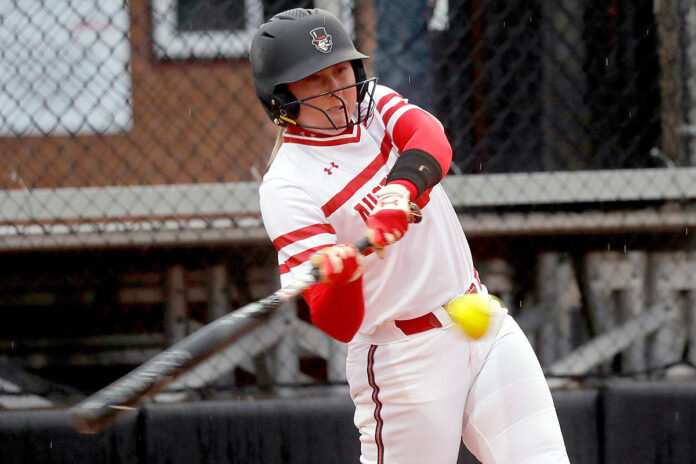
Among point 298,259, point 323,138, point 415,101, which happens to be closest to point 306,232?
point 298,259

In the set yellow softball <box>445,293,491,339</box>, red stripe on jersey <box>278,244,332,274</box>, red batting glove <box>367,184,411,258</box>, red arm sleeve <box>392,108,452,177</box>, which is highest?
red arm sleeve <box>392,108,452,177</box>

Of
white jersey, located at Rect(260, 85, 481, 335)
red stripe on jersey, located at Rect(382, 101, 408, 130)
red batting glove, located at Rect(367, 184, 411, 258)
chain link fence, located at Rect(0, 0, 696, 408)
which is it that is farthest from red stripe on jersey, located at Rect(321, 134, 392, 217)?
chain link fence, located at Rect(0, 0, 696, 408)

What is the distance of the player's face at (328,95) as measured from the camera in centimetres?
216

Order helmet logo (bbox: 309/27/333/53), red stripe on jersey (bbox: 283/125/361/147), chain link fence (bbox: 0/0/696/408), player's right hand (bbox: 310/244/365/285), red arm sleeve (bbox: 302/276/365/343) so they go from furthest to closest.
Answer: chain link fence (bbox: 0/0/696/408) → red stripe on jersey (bbox: 283/125/361/147) → helmet logo (bbox: 309/27/333/53) → red arm sleeve (bbox: 302/276/365/343) → player's right hand (bbox: 310/244/365/285)

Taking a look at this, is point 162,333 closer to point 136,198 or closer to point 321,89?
point 136,198

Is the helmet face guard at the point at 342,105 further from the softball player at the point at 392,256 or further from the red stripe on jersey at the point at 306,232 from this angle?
the red stripe on jersey at the point at 306,232

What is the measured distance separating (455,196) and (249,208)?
858 millimetres

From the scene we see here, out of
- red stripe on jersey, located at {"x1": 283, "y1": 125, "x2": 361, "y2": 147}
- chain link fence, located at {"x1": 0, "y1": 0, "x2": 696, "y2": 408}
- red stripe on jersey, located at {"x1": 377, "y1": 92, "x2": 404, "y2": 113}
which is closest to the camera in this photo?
red stripe on jersey, located at {"x1": 283, "y1": 125, "x2": 361, "y2": 147}

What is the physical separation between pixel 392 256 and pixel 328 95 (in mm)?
429

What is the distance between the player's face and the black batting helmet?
2 centimetres

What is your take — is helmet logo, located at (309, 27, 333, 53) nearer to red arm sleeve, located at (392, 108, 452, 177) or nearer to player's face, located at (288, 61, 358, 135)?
player's face, located at (288, 61, 358, 135)

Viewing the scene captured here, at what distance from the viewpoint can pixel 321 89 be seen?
2172 millimetres

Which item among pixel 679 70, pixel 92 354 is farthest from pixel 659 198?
pixel 92 354

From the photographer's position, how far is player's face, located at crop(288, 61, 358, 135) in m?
2.16
